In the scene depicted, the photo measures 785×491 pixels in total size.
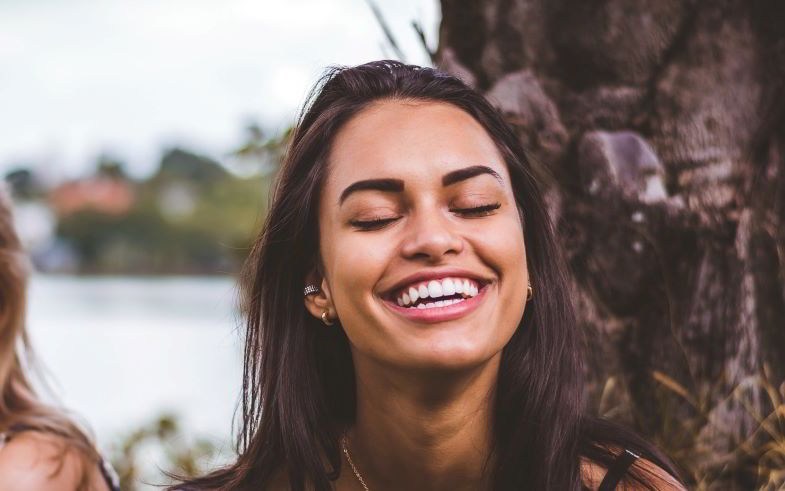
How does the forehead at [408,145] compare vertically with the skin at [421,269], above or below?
above

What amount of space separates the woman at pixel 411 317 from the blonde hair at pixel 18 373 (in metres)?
0.69

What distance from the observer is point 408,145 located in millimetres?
2168

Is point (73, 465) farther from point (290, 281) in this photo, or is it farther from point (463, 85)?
point (463, 85)

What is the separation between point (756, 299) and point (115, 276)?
44.6 feet

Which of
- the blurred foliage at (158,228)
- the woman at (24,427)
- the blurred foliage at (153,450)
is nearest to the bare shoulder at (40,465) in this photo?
the woman at (24,427)

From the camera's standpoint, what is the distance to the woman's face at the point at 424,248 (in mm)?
2059

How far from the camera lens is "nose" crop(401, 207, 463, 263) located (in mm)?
2035

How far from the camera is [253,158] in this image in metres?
4.14

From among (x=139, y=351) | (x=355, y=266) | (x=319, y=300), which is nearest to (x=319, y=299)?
(x=319, y=300)

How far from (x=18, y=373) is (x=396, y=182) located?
174 centimetres

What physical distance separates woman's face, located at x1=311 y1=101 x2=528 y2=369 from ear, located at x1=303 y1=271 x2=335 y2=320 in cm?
10

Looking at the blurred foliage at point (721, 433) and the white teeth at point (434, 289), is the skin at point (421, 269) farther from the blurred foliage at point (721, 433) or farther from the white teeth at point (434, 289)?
the blurred foliage at point (721, 433)

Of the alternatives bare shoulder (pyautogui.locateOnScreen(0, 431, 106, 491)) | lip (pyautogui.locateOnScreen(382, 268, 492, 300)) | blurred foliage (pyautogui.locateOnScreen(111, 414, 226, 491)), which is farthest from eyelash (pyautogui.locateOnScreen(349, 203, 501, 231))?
blurred foliage (pyautogui.locateOnScreen(111, 414, 226, 491))

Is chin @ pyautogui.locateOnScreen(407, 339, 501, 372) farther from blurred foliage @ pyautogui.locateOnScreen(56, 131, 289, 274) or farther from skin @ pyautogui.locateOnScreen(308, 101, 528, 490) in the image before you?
blurred foliage @ pyautogui.locateOnScreen(56, 131, 289, 274)
